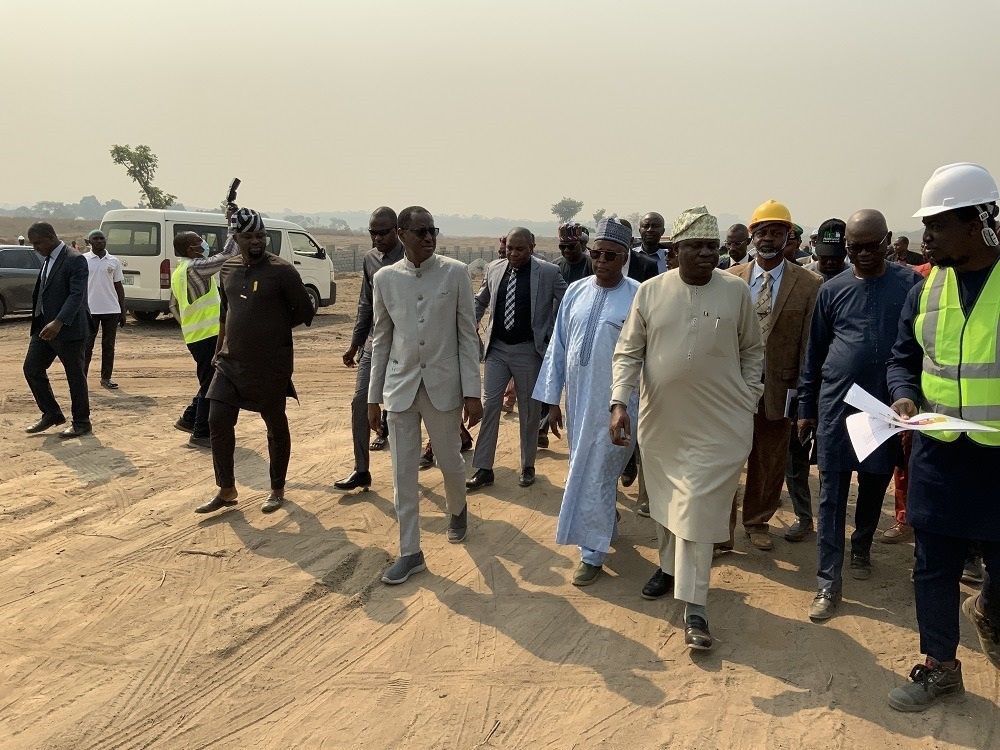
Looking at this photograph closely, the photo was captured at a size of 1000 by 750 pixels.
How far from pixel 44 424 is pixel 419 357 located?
517 cm

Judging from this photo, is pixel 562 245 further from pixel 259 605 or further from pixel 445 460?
pixel 259 605

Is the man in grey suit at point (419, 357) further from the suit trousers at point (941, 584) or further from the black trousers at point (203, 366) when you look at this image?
the black trousers at point (203, 366)

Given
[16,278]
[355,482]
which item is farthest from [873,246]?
[16,278]

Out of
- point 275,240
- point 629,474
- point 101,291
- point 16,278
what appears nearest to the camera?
point 629,474

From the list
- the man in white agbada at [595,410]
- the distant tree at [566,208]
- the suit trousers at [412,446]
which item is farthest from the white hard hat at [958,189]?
the distant tree at [566,208]

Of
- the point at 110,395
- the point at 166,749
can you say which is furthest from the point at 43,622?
the point at 110,395

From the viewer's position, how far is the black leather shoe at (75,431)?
8031 mm

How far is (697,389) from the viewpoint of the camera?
4.15 metres

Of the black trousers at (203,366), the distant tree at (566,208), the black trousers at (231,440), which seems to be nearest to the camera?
the black trousers at (231,440)

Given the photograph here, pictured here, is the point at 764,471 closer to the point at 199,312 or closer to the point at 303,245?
the point at 199,312

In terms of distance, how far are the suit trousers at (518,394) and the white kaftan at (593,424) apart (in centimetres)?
158

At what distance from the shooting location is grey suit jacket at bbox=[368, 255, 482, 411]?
496 cm

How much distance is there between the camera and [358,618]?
454 cm

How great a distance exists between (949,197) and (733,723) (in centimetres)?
232
